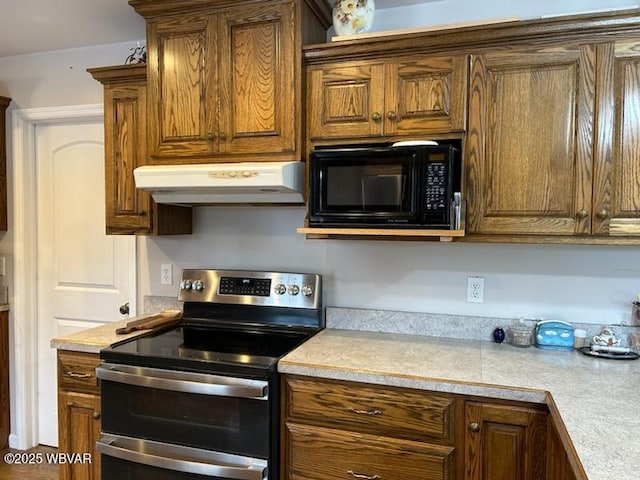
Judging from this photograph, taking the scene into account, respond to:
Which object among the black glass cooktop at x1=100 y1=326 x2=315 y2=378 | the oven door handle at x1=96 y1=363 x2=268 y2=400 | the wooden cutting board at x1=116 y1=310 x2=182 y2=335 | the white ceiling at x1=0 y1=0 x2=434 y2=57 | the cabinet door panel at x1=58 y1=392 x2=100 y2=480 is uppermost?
the white ceiling at x1=0 y1=0 x2=434 y2=57

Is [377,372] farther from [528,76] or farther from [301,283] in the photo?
[528,76]

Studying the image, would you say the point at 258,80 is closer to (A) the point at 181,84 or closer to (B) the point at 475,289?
(A) the point at 181,84

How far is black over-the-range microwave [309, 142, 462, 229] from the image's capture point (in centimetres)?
181

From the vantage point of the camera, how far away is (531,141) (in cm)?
182

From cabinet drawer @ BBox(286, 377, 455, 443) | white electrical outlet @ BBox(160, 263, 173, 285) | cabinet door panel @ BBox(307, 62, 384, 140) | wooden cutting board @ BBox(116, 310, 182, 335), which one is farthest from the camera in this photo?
white electrical outlet @ BBox(160, 263, 173, 285)

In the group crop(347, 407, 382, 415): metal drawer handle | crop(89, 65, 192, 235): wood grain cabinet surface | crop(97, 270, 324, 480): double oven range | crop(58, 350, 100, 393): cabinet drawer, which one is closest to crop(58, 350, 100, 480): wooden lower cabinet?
crop(58, 350, 100, 393): cabinet drawer

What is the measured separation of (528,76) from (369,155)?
2.16ft

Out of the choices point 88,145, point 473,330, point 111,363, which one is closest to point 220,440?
point 111,363

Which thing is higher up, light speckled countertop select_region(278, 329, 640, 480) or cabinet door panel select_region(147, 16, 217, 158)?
cabinet door panel select_region(147, 16, 217, 158)

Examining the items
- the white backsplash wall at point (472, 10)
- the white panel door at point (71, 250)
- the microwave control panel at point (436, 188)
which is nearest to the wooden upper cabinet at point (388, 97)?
the microwave control panel at point (436, 188)

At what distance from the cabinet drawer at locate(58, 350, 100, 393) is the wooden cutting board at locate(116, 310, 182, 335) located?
0.18 metres

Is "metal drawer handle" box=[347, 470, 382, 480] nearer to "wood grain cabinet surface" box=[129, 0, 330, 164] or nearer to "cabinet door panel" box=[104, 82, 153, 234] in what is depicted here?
"wood grain cabinet surface" box=[129, 0, 330, 164]

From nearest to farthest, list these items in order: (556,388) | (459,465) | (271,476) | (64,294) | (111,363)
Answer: (556,388) < (459,465) < (271,476) < (111,363) < (64,294)

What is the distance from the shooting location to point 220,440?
72.1 inches
